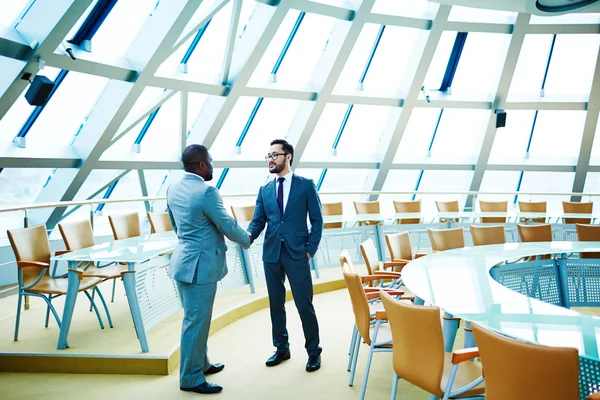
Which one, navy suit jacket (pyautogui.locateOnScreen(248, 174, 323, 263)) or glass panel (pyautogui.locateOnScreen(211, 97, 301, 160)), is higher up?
glass panel (pyautogui.locateOnScreen(211, 97, 301, 160))

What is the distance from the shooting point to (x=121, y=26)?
8.02 meters

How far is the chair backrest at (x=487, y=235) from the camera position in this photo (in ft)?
20.5

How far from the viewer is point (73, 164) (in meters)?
8.63

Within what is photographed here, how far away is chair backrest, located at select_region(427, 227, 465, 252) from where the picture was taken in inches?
238

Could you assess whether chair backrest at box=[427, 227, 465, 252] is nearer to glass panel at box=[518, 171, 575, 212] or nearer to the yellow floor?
the yellow floor

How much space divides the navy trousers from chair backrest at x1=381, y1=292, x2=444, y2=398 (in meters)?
1.20

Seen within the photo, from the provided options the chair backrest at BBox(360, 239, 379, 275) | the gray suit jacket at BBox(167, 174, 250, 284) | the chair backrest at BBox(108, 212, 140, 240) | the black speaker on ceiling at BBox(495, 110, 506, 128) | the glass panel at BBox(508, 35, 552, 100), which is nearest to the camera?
the gray suit jacket at BBox(167, 174, 250, 284)

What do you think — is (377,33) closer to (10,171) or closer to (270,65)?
(270,65)

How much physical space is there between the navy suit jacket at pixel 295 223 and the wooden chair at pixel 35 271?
4.99 ft

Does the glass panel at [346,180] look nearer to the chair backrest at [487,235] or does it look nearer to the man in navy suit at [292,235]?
the chair backrest at [487,235]

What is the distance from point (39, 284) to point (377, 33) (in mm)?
9055

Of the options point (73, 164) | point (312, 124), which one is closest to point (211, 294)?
point (73, 164)

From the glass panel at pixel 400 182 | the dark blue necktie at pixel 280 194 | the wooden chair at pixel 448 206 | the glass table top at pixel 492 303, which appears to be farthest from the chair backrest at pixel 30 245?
the glass panel at pixel 400 182

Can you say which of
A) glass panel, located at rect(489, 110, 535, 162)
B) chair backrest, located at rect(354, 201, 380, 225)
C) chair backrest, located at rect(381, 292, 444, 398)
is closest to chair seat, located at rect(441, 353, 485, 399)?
chair backrest, located at rect(381, 292, 444, 398)
